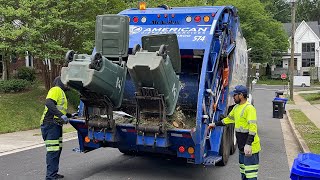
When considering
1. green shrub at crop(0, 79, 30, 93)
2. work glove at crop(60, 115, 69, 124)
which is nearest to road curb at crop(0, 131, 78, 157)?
work glove at crop(60, 115, 69, 124)

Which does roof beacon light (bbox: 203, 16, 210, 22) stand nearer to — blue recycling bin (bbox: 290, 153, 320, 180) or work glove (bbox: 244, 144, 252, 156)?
work glove (bbox: 244, 144, 252, 156)

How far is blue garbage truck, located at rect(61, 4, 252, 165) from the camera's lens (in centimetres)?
562

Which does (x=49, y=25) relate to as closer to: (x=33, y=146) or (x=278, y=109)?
(x=33, y=146)

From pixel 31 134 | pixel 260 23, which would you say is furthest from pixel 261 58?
pixel 31 134

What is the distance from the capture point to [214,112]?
6.62 metres

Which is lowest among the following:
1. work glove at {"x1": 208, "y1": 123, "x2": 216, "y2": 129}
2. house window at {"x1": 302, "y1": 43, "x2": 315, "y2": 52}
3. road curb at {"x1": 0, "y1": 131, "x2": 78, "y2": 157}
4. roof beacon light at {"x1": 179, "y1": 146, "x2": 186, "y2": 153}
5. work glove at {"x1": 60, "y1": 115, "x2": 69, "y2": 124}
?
road curb at {"x1": 0, "y1": 131, "x2": 78, "y2": 157}

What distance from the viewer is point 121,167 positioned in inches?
297

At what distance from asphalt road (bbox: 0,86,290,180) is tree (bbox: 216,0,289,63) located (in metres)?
39.2

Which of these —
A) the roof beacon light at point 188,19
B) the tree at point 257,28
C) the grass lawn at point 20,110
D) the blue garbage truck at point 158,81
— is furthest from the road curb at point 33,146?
the tree at point 257,28

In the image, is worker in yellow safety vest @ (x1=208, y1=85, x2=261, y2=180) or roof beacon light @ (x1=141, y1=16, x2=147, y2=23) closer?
worker in yellow safety vest @ (x1=208, y1=85, x2=261, y2=180)

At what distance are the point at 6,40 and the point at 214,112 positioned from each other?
34.0 feet

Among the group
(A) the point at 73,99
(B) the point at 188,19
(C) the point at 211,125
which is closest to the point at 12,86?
(A) the point at 73,99

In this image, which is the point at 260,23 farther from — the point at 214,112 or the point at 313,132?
the point at 214,112

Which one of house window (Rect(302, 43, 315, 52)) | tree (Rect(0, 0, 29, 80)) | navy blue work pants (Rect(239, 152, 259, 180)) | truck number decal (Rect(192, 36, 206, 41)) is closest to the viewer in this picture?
navy blue work pants (Rect(239, 152, 259, 180))
